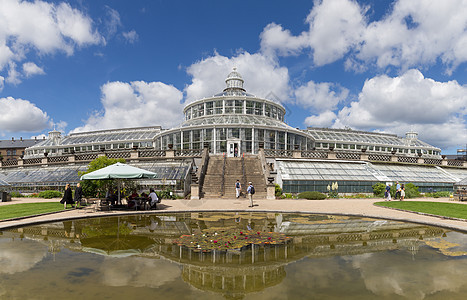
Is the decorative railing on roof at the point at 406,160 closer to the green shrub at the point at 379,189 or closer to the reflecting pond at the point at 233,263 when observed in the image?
the green shrub at the point at 379,189

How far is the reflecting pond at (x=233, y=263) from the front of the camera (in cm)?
517

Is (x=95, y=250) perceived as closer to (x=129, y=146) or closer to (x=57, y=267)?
(x=57, y=267)

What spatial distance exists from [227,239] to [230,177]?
18556 millimetres

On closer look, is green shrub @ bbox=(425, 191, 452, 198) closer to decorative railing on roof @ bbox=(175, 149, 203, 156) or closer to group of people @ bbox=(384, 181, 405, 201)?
group of people @ bbox=(384, 181, 405, 201)

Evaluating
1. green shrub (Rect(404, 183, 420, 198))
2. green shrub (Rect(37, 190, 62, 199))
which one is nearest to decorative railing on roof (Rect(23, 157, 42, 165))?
green shrub (Rect(37, 190, 62, 199))

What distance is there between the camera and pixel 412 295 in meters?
5.03

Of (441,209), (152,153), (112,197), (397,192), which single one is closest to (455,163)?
(397,192)

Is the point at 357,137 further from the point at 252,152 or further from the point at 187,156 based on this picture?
the point at 187,156

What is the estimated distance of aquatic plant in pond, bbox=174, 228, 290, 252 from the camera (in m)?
8.13

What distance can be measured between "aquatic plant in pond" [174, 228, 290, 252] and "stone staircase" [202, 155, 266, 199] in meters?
14.3

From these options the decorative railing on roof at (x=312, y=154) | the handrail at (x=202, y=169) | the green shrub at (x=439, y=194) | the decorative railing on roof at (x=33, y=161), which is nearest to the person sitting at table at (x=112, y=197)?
the handrail at (x=202, y=169)

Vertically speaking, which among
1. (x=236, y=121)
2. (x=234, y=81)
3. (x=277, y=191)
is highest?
(x=234, y=81)

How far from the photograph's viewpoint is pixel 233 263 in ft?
21.9

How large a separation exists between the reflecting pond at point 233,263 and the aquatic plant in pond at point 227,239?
3 centimetres
